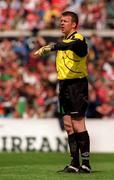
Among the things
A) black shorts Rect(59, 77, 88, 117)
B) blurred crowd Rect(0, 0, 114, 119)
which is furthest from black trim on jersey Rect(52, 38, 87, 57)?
blurred crowd Rect(0, 0, 114, 119)

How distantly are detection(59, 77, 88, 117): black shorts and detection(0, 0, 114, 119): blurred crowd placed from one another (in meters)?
7.41

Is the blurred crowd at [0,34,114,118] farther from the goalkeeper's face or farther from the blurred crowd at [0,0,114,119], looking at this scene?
the goalkeeper's face

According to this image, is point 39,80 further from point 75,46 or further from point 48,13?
point 75,46

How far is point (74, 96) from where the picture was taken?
10031mm

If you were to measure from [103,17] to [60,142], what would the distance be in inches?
239

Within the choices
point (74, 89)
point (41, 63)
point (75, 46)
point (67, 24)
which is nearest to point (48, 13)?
point (41, 63)

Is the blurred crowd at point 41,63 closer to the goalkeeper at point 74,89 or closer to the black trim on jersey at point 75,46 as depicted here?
the goalkeeper at point 74,89

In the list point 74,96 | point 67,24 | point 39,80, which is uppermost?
point 67,24

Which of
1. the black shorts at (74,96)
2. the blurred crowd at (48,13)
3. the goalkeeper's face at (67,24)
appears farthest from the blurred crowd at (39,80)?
the goalkeeper's face at (67,24)

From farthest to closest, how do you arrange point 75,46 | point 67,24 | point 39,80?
1. point 39,80
2. point 67,24
3. point 75,46

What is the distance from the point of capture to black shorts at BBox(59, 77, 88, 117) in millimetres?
10016

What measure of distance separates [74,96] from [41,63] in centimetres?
1062

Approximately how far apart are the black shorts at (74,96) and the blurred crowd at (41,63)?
741 centimetres

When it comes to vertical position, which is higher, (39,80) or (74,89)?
(74,89)
